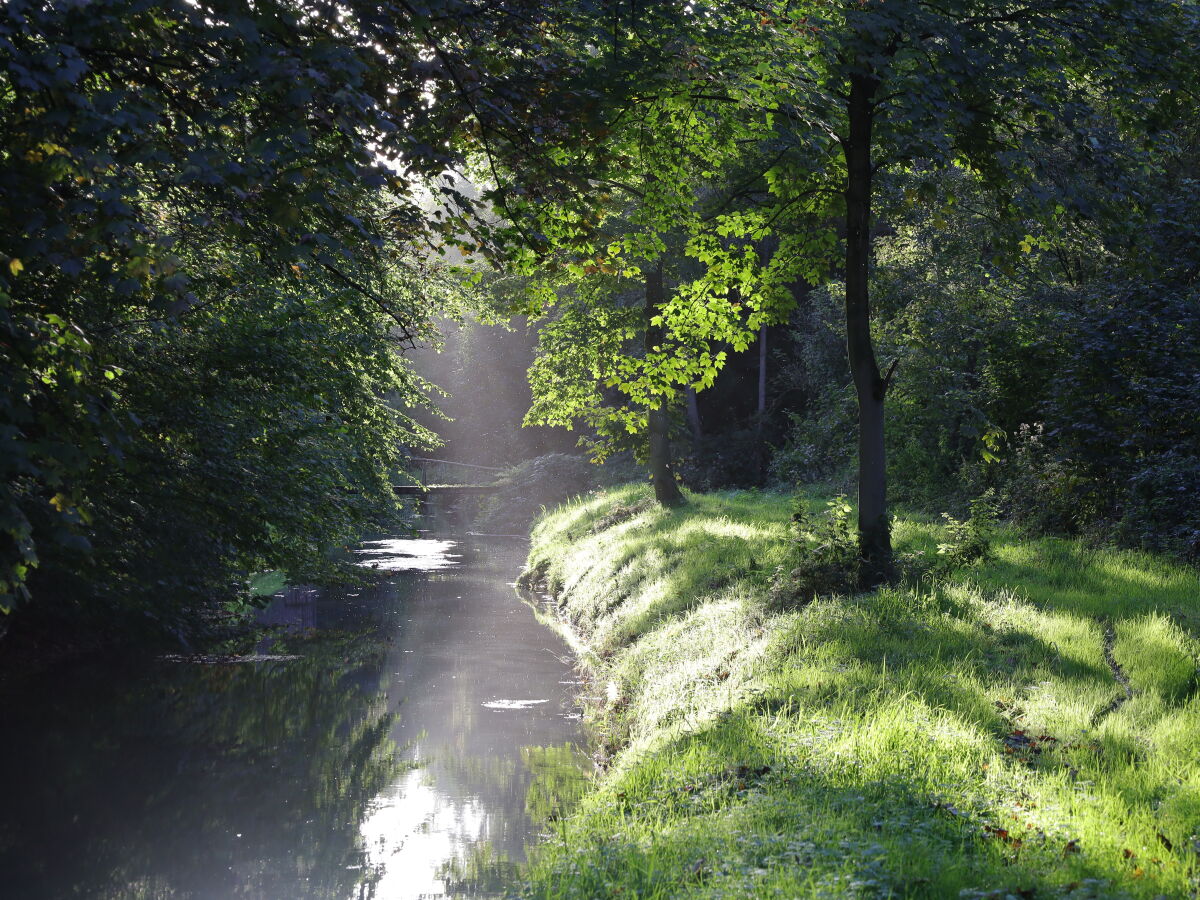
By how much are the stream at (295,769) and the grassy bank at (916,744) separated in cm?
121

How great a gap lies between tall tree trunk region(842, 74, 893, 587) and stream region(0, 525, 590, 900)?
4.14m

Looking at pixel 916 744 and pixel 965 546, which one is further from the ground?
pixel 965 546

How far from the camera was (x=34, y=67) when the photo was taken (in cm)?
430

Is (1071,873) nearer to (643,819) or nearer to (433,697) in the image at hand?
(643,819)

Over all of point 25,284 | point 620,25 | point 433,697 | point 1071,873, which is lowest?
point 433,697

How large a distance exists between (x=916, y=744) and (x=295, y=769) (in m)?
7.76

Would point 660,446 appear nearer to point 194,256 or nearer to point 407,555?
point 407,555

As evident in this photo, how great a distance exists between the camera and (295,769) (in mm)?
11781

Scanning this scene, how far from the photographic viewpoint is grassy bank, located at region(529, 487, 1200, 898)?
5148mm

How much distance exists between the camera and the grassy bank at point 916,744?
5.15 metres

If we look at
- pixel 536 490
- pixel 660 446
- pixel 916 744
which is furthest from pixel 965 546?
pixel 536 490

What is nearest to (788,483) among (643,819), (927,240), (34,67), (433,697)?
→ (927,240)

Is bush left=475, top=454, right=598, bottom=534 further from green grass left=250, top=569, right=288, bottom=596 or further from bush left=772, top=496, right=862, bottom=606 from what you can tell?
bush left=772, top=496, right=862, bottom=606

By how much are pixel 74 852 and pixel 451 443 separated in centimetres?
6687
